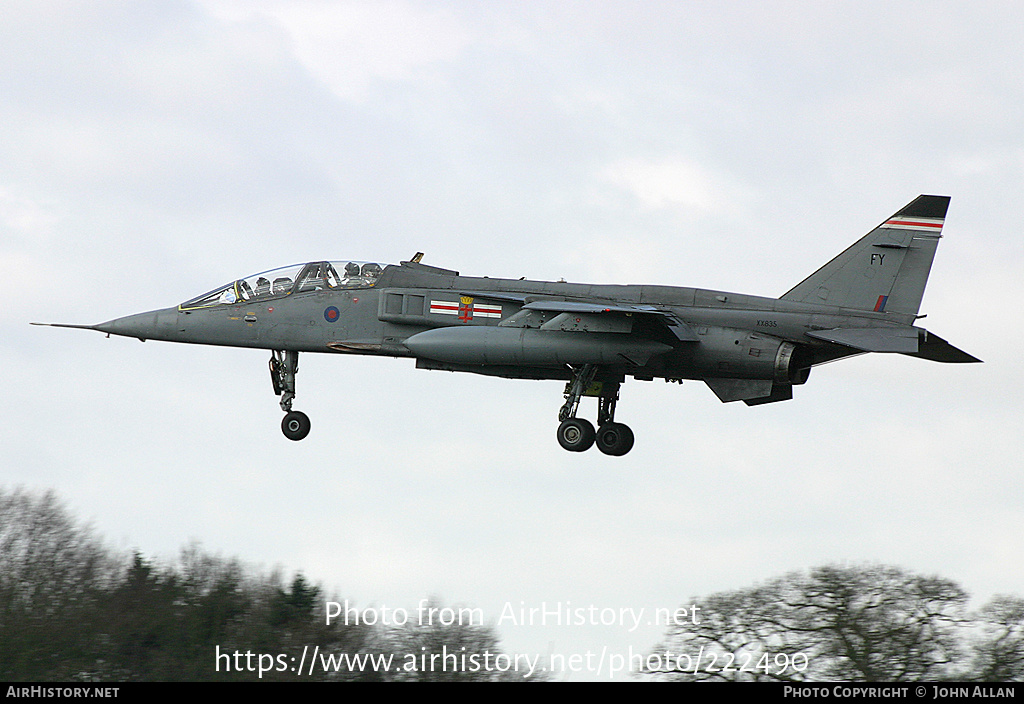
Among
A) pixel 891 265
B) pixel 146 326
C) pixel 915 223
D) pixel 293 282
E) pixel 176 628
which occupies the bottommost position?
pixel 176 628

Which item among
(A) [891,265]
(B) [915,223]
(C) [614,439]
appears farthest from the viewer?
(C) [614,439]

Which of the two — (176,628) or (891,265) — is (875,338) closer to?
(891,265)

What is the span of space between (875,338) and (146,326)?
45.0ft

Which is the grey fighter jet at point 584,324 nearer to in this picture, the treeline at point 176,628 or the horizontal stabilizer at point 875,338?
the horizontal stabilizer at point 875,338

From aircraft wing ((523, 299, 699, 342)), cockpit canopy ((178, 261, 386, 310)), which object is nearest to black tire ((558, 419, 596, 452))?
aircraft wing ((523, 299, 699, 342))

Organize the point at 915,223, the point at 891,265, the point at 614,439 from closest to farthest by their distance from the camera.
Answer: the point at 891,265 < the point at 915,223 < the point at 614,439

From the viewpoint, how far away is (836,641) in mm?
28562

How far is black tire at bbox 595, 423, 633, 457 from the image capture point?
26.0 metres

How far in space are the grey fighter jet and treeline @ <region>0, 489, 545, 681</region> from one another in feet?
27.2

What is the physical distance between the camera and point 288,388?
2638cm

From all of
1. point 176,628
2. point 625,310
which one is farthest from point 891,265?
point 176,628

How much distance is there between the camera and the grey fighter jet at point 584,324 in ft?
77.4

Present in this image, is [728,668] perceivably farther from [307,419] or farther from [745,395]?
[307,419]

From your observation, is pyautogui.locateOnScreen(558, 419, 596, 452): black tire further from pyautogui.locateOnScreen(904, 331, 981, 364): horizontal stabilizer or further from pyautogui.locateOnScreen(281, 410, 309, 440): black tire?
pyautogui.locateOnScreen(904, 331, 981, 364): horizontal stabilizer
